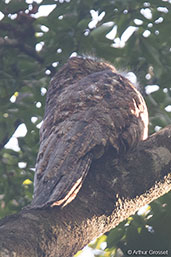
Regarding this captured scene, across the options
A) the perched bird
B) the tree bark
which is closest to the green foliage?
the perched bird

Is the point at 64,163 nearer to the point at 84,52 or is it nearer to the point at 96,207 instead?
the point at 96,207

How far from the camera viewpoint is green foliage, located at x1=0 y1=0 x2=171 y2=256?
376 cm

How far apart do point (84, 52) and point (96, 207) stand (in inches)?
82.8

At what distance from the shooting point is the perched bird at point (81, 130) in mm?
2254

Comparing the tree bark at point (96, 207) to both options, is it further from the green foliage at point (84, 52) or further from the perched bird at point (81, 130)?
the green foliage at point (84, 52)

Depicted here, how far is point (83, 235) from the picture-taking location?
7.16 feet

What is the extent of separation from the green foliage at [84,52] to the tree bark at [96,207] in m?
1.12

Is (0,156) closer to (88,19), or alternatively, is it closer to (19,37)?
(19,37)

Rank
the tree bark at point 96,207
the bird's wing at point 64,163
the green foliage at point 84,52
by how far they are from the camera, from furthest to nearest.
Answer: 1. the green foliage at point 84,52
2. the bird's wing at point 64,163
3. the tree bark at point 96,207

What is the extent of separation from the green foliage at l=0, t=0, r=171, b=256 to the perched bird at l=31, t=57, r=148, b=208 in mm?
472

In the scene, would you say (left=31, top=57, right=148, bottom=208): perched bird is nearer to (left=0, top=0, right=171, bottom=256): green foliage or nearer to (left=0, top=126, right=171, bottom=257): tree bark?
(left=0, top=126, right=171, bottom=257): tree bark

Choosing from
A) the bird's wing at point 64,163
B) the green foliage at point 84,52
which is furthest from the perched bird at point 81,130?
the green foliage at point 84,52

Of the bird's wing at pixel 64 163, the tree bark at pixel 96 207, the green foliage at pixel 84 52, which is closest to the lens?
the tree bark at pixel 96 207

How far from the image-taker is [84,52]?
163 inches
